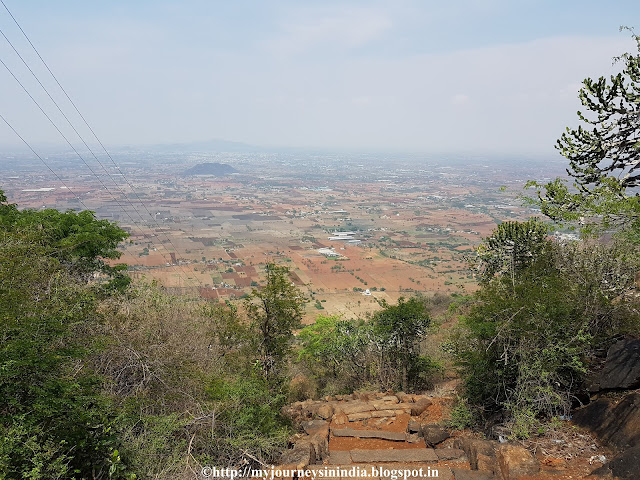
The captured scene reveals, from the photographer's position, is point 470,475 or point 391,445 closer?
point 470,475

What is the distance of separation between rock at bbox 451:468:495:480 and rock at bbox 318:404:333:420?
4.67 metres

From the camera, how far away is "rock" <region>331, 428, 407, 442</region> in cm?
851

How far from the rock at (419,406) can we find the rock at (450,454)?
301cm

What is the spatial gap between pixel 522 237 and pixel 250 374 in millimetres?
11072

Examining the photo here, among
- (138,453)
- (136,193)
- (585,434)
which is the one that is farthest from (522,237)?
(136,193)

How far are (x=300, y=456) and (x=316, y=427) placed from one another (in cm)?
243

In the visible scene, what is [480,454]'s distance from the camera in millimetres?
6508

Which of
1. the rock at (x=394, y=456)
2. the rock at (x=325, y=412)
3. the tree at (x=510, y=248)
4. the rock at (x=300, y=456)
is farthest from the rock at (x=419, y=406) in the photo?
the tree at (x=510, y=248)

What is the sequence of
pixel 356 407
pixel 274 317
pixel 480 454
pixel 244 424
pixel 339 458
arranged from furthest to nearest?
pixel 274 317 < pixel 356 407 < pixel 244 424 < pixel 339 458 < pixel 480 454

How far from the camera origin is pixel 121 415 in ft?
19.8

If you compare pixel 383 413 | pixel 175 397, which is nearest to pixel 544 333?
pixel 383 413

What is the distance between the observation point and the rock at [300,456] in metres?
6.88

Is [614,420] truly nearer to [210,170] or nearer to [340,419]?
[340,419]

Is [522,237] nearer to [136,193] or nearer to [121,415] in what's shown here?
[121,415]
